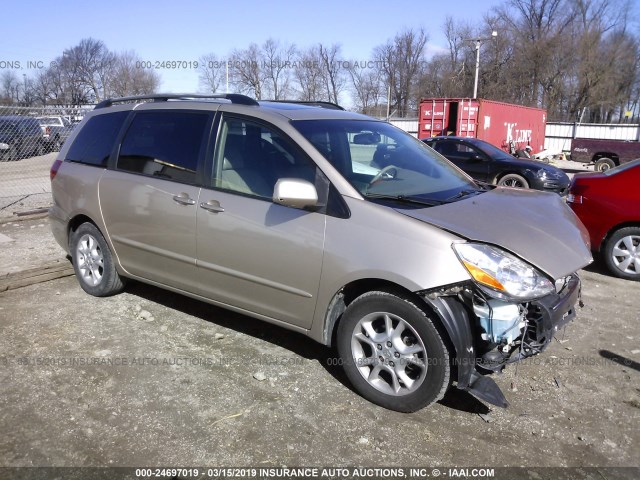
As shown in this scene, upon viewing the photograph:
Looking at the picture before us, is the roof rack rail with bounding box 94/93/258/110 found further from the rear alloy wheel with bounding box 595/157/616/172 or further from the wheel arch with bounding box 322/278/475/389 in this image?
the rear alloy wheel with bounding box 595/157/616/172

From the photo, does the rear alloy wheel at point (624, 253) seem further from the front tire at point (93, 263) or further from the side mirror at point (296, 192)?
the front tire at point (93, 263)

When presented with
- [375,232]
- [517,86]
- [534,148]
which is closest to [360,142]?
[375,232]

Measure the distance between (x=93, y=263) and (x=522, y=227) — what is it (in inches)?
152

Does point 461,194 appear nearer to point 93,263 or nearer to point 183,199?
point 183,199

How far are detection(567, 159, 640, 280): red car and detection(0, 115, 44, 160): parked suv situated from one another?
55.3ft

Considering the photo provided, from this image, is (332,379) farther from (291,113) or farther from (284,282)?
(291,113)

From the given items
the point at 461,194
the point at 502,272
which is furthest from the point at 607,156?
the point at 502,272

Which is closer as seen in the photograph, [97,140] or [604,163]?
[97,140]

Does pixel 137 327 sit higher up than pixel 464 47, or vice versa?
pixel 464 47

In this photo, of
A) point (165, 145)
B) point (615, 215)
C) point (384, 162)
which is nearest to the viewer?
point (384, 162)

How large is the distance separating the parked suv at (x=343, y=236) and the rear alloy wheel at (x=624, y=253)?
2554mm

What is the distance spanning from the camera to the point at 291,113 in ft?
12.9

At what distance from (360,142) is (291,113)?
0.61m

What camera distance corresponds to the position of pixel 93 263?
16.7 ft
